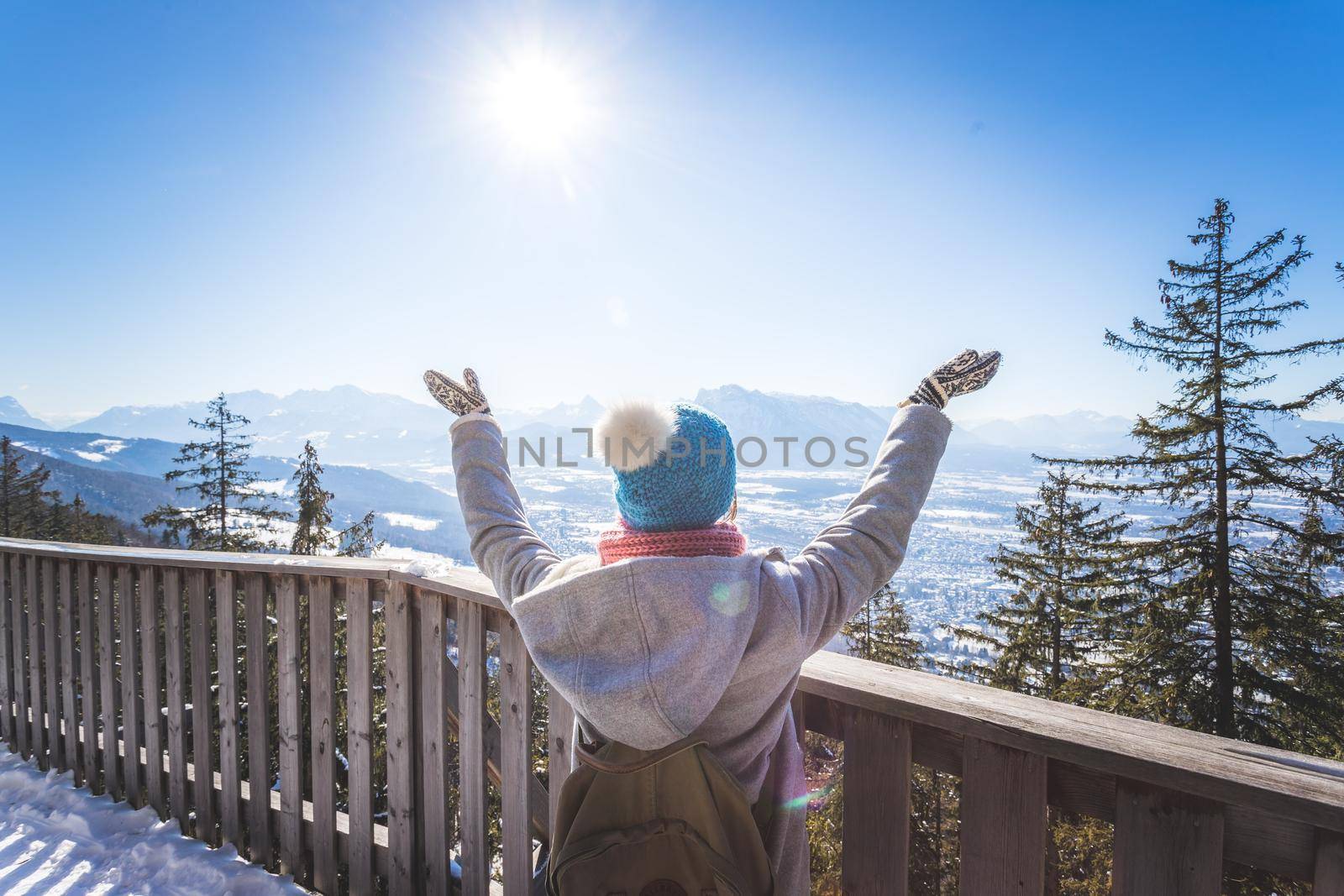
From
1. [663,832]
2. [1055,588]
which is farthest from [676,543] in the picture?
[1055,588]

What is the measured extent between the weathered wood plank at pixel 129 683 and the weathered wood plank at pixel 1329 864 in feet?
11.5

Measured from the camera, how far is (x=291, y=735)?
2170 millimetres

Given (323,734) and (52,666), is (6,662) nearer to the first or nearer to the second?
(52,666)

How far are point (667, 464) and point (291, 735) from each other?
6.44 ft

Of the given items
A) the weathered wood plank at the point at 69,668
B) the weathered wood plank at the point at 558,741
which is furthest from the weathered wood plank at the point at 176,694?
the weathered wood plank at the point at 558,741

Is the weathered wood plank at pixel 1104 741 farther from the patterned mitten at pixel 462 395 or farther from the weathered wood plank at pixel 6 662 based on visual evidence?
the weathered wood plank at pixel 6 662

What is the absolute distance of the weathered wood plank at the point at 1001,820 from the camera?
1.00 meters

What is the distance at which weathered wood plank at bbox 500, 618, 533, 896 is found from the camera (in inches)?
66.5

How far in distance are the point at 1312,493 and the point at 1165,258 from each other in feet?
17.0

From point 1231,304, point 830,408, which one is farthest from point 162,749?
point 830,408

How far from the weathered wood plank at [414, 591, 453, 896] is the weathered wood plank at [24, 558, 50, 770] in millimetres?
2450

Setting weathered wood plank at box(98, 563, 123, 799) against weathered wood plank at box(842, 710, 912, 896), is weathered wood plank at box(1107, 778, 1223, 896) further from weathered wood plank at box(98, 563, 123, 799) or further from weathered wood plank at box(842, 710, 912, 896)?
weathered wood plank at box(98, 563, 123, 799)

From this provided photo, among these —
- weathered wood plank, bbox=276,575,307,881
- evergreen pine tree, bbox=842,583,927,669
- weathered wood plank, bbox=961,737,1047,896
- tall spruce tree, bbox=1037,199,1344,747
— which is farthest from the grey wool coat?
evergreen pine tree, bbox=842,583,927,669

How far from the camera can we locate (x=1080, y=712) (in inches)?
40.6
